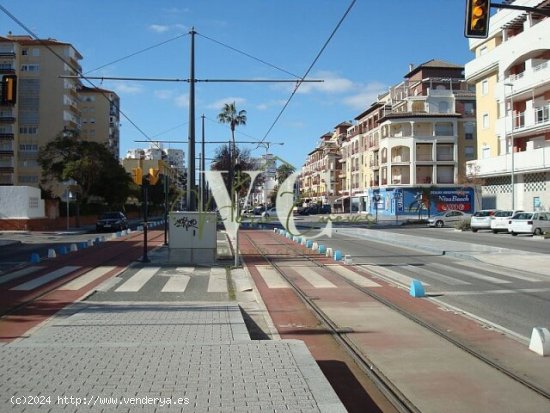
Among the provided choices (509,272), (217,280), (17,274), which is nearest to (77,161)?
(17,274)

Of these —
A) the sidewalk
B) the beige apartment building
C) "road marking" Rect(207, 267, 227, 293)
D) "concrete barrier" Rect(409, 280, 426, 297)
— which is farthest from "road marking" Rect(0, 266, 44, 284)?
the beige apartment building

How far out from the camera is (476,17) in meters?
10.7

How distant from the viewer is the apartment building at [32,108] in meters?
83.2

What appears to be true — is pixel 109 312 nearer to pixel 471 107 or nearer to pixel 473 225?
pixel 473 225

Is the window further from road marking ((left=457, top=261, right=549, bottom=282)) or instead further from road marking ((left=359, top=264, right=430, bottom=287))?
road marking ((left=359, top=264, right=430, bottom=287))

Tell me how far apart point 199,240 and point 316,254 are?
5863 millimetres

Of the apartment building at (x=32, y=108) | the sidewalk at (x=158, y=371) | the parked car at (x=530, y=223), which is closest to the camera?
the sidewalk at (x=158, y=371)

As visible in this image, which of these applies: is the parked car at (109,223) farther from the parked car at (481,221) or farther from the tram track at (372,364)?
the tram track at (372,364)

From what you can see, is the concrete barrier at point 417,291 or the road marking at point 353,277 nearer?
the concrete barrier at point 417,291

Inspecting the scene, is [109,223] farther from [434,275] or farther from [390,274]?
[434,275]

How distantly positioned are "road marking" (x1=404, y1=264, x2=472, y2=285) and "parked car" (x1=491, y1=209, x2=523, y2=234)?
25577 millimetres

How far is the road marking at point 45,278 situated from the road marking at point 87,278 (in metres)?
0.67

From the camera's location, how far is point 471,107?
249 ft

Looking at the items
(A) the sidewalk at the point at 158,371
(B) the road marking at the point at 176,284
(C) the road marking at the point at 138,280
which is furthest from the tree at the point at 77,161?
(A) the sidewalk at the point at 158,371
